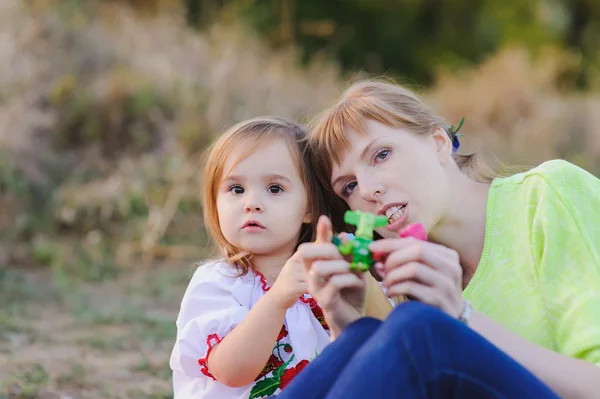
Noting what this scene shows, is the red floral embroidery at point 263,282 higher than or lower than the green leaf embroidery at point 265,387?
higher

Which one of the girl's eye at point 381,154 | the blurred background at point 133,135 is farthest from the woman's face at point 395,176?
the blurred background at point 133,135

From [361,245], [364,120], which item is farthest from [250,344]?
[364,120]

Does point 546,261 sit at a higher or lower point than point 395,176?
lower

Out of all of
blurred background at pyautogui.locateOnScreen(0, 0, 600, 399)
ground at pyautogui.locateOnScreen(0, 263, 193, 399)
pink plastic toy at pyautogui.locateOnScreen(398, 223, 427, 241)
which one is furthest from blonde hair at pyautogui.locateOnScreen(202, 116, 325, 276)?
blurred background at pyautogui.locateOnScreen(0, 0, 600, 399)

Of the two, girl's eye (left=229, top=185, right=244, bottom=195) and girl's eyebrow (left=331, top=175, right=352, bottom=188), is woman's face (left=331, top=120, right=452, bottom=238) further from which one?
girl's eye (left=229, top=185, right=244, bottom=195)

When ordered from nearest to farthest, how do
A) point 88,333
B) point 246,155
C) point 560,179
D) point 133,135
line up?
point 560,179 < point 246,155 < point 88,333 < point 133,135

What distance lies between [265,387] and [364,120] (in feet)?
2.61

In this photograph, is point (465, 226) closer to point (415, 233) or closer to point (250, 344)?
point (415, 233)

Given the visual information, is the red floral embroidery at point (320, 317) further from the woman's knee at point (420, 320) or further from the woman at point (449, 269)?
the woman's knee at point (420, 320)

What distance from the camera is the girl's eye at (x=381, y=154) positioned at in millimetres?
2361

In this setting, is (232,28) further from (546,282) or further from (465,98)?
(546,282)

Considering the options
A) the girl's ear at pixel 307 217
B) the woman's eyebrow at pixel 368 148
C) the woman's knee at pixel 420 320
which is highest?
the woman's eyebrow at pixel 368 148

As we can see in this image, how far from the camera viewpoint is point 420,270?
187 cm

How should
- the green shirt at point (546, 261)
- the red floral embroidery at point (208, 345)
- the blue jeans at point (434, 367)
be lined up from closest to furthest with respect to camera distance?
the blue jeans at point (434, 367)
the green shirt at point (546, 261)
the red floral embroidery at point (208, 345)
